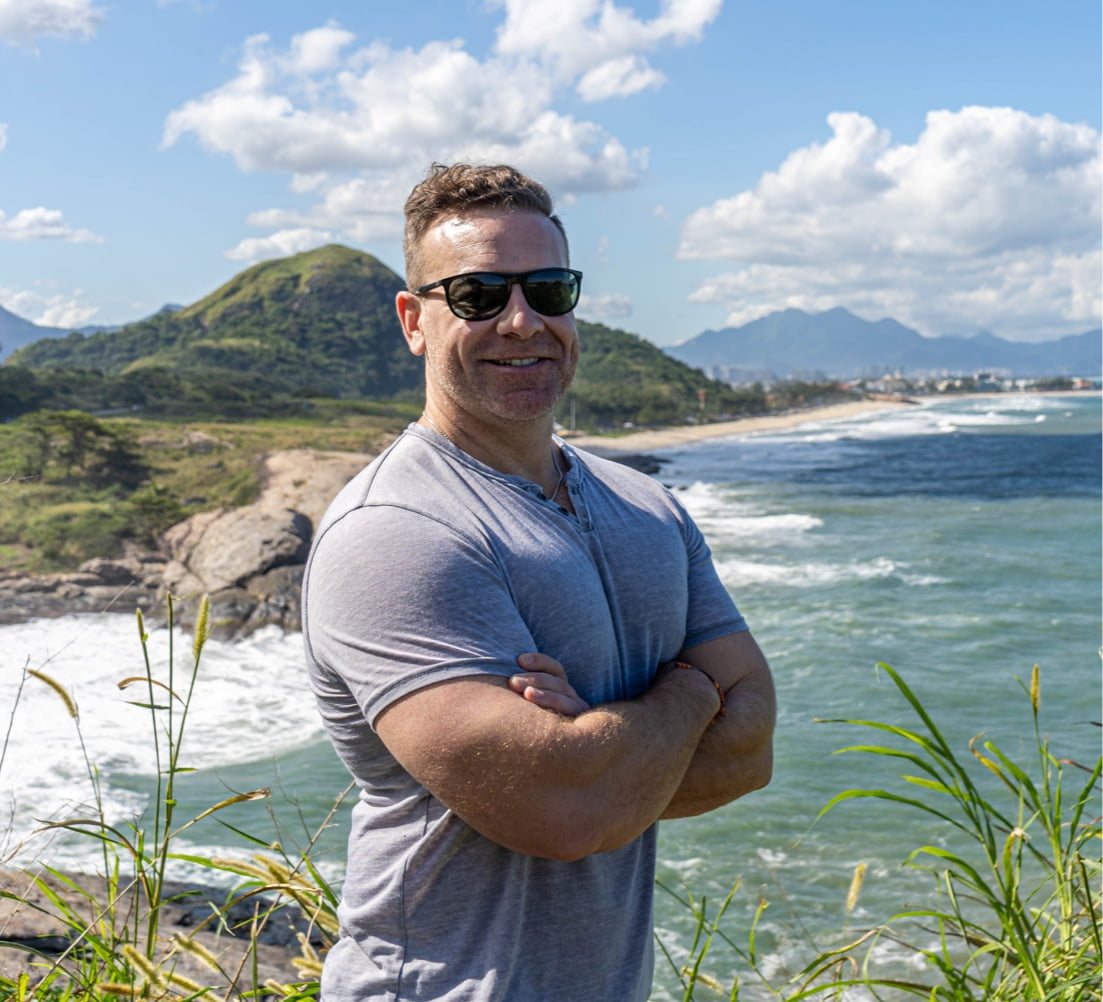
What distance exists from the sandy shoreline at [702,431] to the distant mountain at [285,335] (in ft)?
127

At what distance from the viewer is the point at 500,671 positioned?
5.22 feet

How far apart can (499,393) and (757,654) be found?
0.79 metres

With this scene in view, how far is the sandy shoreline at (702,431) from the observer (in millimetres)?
71688

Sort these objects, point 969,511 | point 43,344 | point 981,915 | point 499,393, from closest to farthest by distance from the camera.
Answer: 1. point 499,393
2. point 981,915
3. point 969,511
4. point 43,344

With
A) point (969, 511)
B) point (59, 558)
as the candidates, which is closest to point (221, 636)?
point (59, 558)

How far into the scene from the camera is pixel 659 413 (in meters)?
91.1

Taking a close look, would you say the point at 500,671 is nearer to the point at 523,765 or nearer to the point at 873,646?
the point at 523,765

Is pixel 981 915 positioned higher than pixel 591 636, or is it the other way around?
pixel 591 636

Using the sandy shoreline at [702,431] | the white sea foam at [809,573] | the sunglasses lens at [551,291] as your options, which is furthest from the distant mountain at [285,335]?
the sunglasses lens at [551,291]

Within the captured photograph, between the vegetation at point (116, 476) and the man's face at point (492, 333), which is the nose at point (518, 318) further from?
the vegetation at point (116, 476)

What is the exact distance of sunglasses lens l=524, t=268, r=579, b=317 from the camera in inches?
77.0

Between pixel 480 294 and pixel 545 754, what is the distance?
83cm

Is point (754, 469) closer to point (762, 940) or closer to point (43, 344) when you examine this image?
point (762, 940)

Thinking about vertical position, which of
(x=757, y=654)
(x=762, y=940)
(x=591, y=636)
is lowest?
(x=762, y=940)
